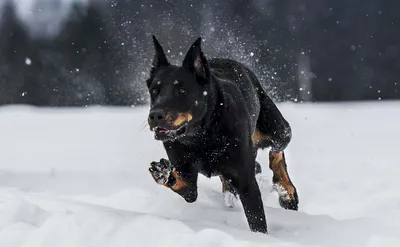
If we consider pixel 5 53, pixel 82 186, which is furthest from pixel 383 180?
pixel 5 53

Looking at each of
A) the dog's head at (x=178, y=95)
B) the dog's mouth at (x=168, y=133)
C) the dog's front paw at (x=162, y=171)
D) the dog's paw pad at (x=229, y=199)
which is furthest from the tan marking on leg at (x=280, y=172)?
the dog's mouth at (x=168, y=133)

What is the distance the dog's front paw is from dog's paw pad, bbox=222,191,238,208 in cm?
101

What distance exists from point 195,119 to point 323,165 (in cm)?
439

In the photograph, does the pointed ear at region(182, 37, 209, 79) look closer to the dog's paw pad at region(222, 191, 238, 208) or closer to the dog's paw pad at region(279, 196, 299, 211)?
the dog's paw pad at region(222, 191, 238, 208)

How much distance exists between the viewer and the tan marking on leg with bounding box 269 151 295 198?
18.9ft

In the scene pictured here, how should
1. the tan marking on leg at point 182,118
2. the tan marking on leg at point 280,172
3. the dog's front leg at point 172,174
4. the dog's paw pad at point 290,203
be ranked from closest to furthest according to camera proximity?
the tan marking on leg at point 182,118 < the dog's front leg at point 172,174 < the dog's paw pad at point 290,203 < the tan marking on leg at point 280,172

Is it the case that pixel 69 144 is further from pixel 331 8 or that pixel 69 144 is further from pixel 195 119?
pixel 331 8

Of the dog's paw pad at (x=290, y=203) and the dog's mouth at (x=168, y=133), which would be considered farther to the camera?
the dog's paw pad at (x=290, y=203)

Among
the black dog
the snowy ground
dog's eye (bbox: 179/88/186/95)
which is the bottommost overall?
the snowy ground

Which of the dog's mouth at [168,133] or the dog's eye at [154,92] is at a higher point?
the dog's eye at [154,92]

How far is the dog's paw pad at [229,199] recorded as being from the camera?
549 centimetres

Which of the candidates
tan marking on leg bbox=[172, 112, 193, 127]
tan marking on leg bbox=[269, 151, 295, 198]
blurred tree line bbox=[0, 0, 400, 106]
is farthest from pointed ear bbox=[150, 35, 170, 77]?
blurred tree line bbox=[0, 0, 400, 106]

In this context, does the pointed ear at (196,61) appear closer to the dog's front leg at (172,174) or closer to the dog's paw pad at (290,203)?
the dog's front leg at (172,174)

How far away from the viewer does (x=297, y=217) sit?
186 inches
